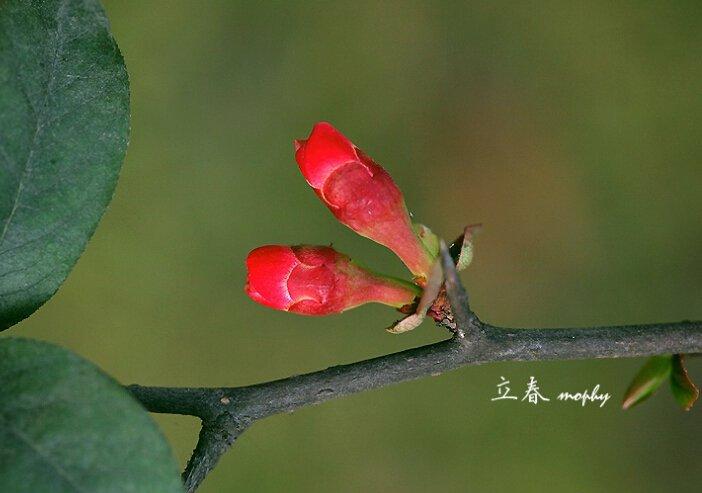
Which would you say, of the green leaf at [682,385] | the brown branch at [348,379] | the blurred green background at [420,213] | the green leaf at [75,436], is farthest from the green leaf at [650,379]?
the blurred green background at [420,213]

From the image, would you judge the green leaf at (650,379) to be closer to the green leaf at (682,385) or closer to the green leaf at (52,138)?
the green leaf at (682,385)

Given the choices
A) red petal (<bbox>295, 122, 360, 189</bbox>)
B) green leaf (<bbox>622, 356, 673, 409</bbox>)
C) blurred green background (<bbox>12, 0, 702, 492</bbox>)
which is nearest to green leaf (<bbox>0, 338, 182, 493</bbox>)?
red petal (<bbox>295, 122, 360, 189</bbox>)

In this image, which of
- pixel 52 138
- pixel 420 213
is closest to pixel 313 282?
pixel 52 138

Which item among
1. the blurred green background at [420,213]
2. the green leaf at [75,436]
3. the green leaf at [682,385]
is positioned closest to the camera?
the green leaf at [75,436]

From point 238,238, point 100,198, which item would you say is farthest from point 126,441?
point 238,238

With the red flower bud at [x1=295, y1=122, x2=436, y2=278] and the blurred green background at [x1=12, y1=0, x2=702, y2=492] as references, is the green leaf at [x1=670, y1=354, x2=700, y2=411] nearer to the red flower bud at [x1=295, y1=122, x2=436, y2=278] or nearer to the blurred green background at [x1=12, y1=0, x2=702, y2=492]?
the red flower bud at [x1=295, y1=122, x2=436, y2=278]

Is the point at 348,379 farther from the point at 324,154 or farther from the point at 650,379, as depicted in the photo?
the point at 650,379
